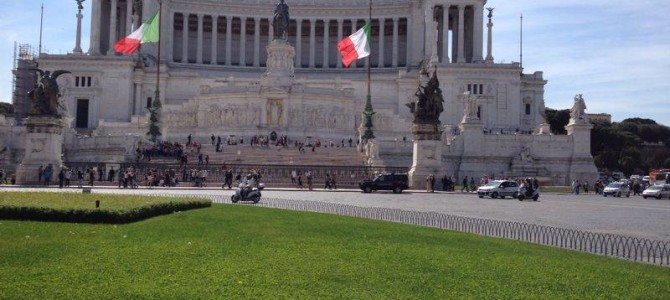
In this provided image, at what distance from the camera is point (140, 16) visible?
4112 inches

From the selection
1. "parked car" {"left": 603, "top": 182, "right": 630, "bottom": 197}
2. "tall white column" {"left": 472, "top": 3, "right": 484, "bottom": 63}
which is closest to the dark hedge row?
"parked car" {"left": 603, "top": 182, "right": 630, "bottom": 197}

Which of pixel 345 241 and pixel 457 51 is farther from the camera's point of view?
pixel 457 51

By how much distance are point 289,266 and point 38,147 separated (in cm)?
4102

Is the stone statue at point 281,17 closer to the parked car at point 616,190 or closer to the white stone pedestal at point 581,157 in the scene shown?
the white stone pedestal at point 581,157

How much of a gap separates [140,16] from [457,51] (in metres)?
45.3

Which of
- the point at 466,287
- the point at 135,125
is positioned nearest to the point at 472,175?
the point at 135,125

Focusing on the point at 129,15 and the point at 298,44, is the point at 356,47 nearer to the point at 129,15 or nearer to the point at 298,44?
the point at 298,44

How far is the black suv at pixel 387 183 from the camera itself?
4856 centimetres

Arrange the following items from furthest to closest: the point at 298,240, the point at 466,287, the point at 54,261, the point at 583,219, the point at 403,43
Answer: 1. the point at 403,43
2. the point at 583,219
3. the point at 298,240
4. the point at 54,261
5. the point at 466,287

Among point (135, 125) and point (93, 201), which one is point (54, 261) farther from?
point (135, 125)

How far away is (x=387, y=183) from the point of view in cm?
4853

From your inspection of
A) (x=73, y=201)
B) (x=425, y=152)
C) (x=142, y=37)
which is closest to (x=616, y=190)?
(x=425, y=152)

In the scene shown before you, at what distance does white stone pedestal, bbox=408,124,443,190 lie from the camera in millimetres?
51500

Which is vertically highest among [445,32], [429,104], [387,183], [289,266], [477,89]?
[445,32]
